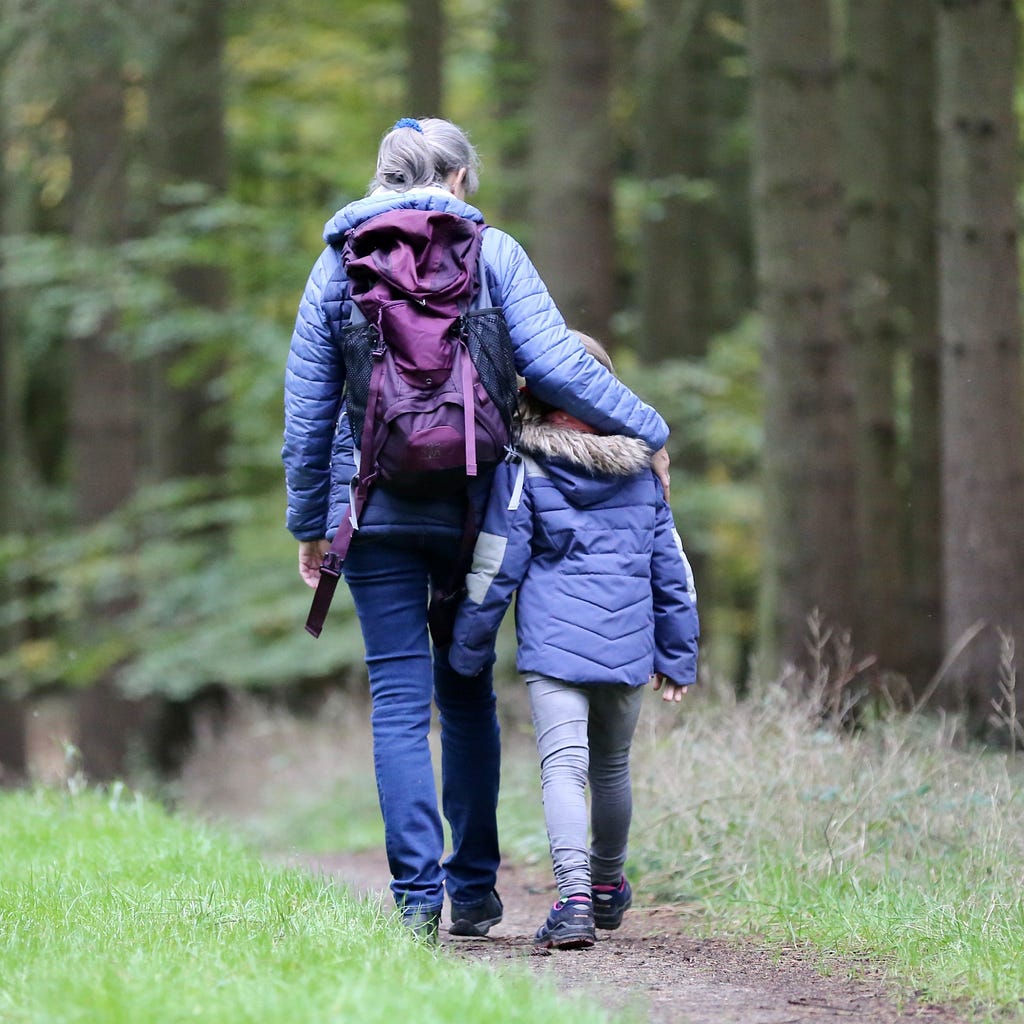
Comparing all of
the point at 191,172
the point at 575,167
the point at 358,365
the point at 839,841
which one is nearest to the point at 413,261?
the point at 358,365

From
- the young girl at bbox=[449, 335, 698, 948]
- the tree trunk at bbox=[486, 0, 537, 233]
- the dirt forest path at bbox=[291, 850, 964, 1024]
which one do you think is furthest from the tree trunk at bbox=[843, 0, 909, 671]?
the young girl at bbox=[449, 335, 698, 948]

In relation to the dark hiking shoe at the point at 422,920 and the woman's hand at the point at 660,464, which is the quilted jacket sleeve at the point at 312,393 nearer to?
the woman's hand at the point at 660,464

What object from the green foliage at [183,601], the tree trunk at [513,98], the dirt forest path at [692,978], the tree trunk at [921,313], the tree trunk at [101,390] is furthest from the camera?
the tree trunk at [101,390]

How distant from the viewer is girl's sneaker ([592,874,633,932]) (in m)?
4.92

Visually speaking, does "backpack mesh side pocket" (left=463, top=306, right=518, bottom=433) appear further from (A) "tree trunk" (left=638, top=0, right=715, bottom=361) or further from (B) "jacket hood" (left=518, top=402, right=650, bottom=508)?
(A) "tree trunk" (left=638, top=0, right=715, bottom=361)

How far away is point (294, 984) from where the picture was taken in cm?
331

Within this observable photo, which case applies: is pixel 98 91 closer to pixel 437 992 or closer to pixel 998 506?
pixel 998 506

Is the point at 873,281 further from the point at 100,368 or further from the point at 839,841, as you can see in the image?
the point at 100,368

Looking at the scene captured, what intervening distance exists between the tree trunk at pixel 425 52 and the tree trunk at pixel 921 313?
3.75 meters

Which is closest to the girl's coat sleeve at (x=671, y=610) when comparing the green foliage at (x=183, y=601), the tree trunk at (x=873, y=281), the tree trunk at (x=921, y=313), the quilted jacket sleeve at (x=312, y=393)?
the quilted jacket sleeve at (x=312, y=393)

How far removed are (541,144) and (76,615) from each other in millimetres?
9253

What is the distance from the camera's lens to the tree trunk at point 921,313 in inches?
459

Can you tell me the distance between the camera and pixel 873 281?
11.5 m

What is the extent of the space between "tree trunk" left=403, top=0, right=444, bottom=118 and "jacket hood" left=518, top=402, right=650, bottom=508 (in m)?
8.92
